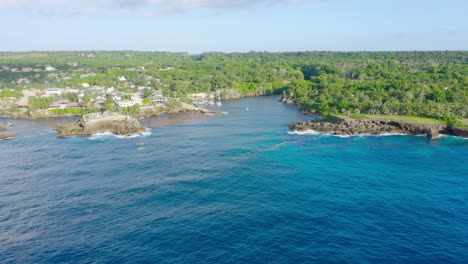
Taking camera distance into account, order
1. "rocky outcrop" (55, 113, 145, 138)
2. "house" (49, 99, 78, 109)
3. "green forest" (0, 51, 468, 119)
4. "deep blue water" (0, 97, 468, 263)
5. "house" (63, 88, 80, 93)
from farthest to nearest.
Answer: "house" (63, 88, 80, 93) < "house" (49, 99, 78, 109) < "green forest" (0, 51, 468, 119) < "rocky outcrop" (55, 113, 145, 138) < "deep blue water" (0, 97, 468, 263)

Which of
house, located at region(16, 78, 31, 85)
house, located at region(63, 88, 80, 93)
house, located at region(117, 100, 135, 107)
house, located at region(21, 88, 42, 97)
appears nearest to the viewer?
house, located at region(117, 100, 135, 107)

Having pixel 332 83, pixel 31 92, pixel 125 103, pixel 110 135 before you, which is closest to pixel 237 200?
pixel 110 135

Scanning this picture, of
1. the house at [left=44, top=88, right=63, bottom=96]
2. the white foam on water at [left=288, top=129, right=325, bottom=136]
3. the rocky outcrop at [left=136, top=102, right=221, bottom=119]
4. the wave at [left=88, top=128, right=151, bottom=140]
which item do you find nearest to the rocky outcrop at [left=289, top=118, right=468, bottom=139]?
the white foam on water at [left=288, top=129, right=325, bottom=136]

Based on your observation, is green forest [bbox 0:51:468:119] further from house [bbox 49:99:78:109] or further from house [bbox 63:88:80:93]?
house [bbox 49:99:78:109]

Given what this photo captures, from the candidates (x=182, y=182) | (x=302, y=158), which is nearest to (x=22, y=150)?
(x=182, y=182)

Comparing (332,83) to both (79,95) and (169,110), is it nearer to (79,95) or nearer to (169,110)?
(169,110)

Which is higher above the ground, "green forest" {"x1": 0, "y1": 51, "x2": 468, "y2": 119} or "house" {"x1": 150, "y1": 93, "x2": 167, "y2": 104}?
"green forest" {"x1": 0, "y1": 51, "x2": 468, "y2": 119}
